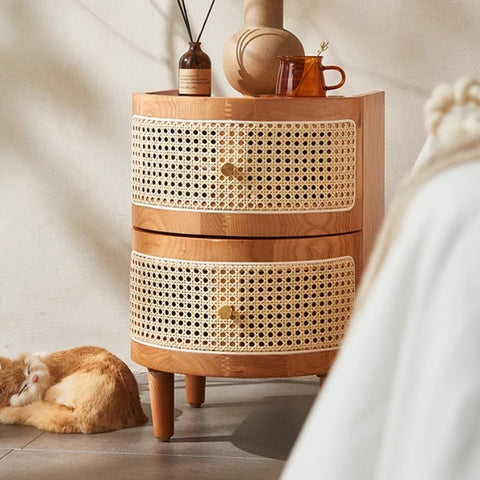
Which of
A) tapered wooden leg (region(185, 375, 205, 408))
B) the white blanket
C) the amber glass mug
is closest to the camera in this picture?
the white blanket

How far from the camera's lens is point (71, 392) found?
2.32m

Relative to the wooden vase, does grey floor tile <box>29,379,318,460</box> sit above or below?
below

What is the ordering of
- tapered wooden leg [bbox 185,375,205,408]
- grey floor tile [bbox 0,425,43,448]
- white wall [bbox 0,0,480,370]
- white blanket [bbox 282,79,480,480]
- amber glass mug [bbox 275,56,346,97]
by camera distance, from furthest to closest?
white wall [bbox 0,0,480,370]
tapered wooden leg [bbox 185,375,205,408]
grey floor tile [bbox 0,425,43,448]
amber glass mug [bbox 275,56,346,97]
white blanket [bbox 282,79,480,480]

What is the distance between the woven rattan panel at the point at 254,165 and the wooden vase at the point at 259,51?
0.81 ft

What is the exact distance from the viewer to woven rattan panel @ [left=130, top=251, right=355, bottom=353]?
204 cm

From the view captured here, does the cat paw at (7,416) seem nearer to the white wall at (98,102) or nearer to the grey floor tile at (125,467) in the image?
the grey floor tile at (125,467)

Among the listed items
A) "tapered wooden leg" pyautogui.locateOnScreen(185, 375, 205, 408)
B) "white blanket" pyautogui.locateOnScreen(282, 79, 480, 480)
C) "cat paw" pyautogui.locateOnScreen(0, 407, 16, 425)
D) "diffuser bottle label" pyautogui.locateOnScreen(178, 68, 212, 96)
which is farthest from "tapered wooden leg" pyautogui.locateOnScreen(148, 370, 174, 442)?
"white blanket" pyautogui.locateOnScreen(282, 79, 480, 480)

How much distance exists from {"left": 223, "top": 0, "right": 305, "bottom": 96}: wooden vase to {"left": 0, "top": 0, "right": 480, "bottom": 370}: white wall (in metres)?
0.37

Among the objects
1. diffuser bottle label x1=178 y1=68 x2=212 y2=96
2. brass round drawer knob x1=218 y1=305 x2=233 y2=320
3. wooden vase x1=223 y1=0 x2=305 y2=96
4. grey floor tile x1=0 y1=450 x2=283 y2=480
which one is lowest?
grey floor tile x1=0 y1=450 x2=283 y2=480

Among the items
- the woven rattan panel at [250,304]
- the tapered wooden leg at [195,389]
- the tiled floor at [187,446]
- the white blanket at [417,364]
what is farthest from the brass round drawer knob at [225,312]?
the white blanket at [417,364]

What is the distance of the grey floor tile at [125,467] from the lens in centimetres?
200

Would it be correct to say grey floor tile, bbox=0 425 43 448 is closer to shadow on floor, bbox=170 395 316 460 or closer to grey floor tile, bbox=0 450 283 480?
grey floor tile, bbox=0 450 283 480

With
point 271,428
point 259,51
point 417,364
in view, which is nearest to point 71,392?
point 271,428

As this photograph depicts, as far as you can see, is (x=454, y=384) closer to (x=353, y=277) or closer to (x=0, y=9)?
(x=353, y=277)
